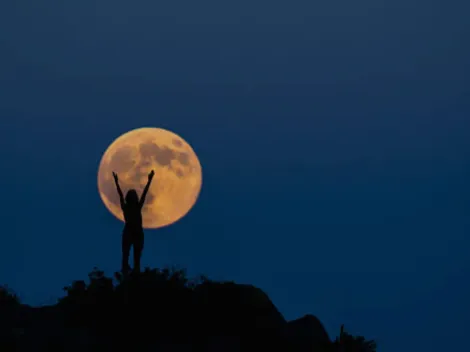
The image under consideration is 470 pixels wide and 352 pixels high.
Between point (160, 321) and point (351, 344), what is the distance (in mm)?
5429

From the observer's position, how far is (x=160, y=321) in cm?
2028

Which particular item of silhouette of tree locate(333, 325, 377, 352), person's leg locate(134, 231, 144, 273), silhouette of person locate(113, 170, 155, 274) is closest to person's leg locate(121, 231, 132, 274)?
silhouette of person locate(113, 170, 155, 274)

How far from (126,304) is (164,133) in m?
9.74

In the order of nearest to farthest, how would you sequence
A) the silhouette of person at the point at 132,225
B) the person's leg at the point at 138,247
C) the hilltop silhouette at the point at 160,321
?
the hilltop silhouette at the point at 160,321 < the silhouette of person at the point at 132,225 < the person's leg at the point at 138,247

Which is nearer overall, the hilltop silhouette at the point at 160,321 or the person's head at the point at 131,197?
the hilltop silhouette at the point at 160,321

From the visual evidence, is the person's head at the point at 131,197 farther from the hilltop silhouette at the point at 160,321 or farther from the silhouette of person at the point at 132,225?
the hilltop silhouette at the point at 160,321

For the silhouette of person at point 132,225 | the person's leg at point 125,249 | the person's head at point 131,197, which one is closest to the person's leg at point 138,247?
the silhouette of person at point 132,225

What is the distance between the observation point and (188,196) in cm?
2848

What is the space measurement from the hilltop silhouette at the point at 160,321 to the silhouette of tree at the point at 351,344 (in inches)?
1.1

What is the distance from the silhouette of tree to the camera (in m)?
21.4

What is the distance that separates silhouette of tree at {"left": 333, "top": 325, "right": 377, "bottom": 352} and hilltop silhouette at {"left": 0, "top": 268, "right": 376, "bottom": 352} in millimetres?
28

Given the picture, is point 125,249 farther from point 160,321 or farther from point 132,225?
point 160,321

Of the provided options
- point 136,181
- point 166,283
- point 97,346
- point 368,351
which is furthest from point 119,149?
point 368,351

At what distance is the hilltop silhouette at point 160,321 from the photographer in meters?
19.7
